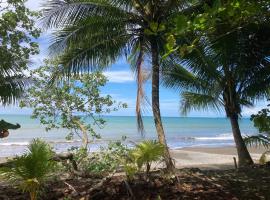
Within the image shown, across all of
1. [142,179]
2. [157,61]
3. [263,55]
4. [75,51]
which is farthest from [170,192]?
[263,55]

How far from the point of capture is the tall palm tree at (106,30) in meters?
9.68

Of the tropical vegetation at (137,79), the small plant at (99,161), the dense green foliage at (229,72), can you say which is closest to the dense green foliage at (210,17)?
the tropical vegetation at (137,79)

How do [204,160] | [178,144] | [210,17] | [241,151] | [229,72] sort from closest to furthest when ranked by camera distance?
[210,17]
[229,72]
[241,151]
[204,160]
[178,144]

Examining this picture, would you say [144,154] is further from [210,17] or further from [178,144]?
[178,144]

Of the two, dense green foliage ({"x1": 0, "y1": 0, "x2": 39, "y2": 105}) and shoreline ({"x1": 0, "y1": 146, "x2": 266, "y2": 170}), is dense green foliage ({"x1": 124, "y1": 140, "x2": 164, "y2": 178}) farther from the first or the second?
shoreline ({"x1": 0, "y1": 146, "x2": 266, "y2": 170})

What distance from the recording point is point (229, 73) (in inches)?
517

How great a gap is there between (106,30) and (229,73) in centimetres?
462

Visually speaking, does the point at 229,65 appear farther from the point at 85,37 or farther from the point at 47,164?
the point at 47,164

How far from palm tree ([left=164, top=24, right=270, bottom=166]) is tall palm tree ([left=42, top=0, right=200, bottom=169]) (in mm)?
1013

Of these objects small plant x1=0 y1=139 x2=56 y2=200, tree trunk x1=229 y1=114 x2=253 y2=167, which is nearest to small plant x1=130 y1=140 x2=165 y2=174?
small plant x1=0 y1=139 x2=56 y2=200

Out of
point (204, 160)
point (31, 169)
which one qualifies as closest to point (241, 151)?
point (204, 160)

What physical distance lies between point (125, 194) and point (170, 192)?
0.82 meters

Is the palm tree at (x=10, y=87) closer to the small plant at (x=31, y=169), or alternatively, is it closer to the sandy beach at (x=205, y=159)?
the small plant at (x=31, y=169)

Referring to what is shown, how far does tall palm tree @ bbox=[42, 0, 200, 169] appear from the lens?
9680mm
